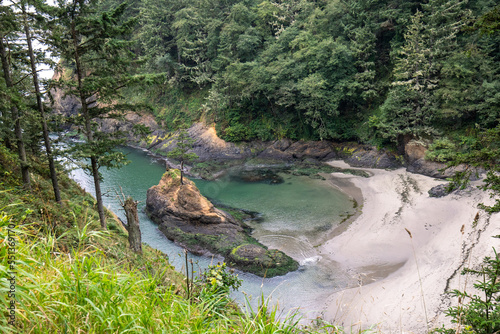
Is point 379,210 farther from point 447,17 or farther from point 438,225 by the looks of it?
point 447,17

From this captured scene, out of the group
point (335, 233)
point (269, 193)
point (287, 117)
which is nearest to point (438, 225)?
point (335, 233)

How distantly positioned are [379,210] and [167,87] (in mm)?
29042

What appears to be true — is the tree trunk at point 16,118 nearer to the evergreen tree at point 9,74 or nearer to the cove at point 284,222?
the evergreen tree at point 9,74

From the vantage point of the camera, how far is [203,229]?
16141 mm

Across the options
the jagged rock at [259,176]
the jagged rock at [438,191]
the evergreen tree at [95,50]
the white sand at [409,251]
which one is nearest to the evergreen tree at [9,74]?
the evergreen tree at [95,50]

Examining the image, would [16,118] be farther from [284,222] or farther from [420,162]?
[420,162]

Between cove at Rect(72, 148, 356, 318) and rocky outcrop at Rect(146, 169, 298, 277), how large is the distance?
470 mm

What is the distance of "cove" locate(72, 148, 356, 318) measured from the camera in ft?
39.2

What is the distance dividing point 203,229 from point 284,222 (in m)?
4.67

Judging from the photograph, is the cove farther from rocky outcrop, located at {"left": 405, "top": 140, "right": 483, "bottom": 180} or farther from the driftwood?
rocky outcrop, located at {"left": 405, "top": 140, "right": 483, "bottom": 180}

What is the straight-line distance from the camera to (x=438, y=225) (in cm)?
1500

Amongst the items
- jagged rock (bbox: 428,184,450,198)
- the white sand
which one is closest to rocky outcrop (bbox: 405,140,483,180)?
the white sand

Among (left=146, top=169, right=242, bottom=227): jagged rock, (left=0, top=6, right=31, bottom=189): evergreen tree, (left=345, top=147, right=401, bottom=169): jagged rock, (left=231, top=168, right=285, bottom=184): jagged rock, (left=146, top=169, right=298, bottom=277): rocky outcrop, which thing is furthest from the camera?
(left=231, top=168, right=285, bottom=184): jagged rock

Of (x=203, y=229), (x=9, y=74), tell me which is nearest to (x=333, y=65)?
(x=203, y=229)
